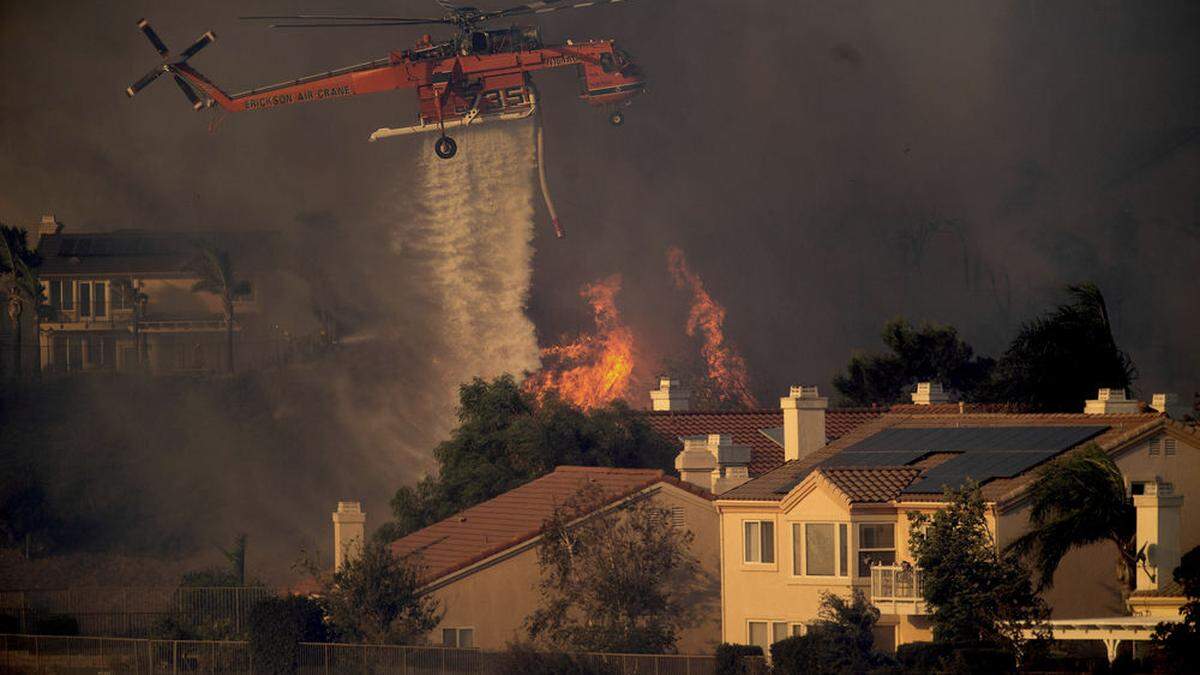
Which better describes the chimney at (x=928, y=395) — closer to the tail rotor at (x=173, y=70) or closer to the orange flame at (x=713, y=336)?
the orange flame at (x=713, y=336)

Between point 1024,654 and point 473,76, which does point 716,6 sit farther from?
point 1024,654

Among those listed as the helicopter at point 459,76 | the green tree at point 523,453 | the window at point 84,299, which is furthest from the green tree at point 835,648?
the window at point 84,299

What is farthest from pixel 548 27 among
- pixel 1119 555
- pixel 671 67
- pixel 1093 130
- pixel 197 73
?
pixel 1119 555

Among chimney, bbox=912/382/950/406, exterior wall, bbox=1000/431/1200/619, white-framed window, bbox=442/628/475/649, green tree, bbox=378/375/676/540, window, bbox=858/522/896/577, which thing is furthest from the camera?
chimney, bbox=912/382/950/406

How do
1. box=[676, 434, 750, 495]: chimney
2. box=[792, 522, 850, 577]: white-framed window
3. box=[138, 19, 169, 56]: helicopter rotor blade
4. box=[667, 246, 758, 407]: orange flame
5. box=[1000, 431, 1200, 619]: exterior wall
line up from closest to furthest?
1. box=[1000, 431, 1200, 619]: exterior wall
2. box=[792, 522, 850, 577]: white-framed window
3. box=[676, 434, 750, 495]: chimney
4. box=[667, 246, 758, 407]: orange flame
5. box=[138, 19, 169, 56]: helicopter rotor blade

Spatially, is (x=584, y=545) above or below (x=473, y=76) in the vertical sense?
A: below

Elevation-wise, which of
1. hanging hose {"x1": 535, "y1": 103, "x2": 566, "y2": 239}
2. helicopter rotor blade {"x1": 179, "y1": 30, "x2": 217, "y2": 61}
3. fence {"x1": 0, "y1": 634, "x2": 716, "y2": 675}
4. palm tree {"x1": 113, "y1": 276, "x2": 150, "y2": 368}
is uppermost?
helicopter rotor blade {"x1": 179, "y1": 30, "x2": 217, "y2": 61}

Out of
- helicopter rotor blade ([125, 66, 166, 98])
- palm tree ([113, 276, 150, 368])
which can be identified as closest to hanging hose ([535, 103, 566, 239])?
helicopter rotor blade ([125, 66, 166, 98])

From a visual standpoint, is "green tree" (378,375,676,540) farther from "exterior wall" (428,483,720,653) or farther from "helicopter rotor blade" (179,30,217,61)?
"helicopter rotor blade" (179,30,217,61)
